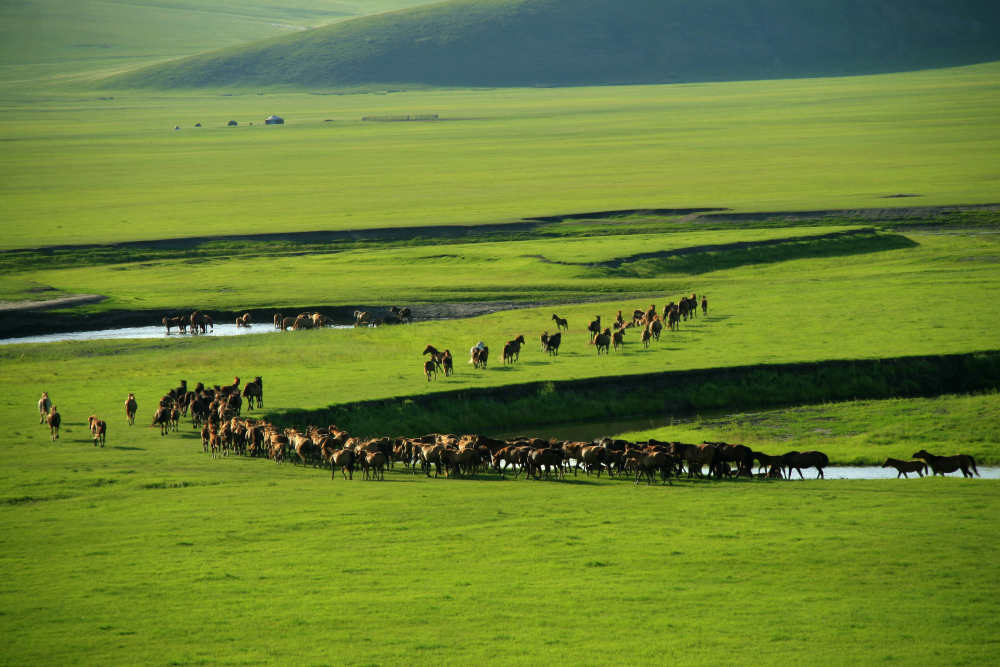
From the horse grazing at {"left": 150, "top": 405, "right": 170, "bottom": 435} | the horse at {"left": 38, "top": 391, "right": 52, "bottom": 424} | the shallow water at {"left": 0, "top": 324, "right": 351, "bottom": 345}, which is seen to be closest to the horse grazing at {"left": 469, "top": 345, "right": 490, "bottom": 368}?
the horse grazing at {"left": 150, "top": 405, "right": 170, "bottom": 435}

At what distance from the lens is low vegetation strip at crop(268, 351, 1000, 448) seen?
110 ft

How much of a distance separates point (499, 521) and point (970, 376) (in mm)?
19716

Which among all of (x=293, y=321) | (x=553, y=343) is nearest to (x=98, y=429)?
(x=553, y=343)

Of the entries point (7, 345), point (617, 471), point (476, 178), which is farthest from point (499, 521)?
point (476, 178)

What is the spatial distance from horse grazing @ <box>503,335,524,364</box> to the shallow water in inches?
434

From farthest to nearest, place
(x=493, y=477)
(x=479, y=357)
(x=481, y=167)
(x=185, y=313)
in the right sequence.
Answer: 1. (x=481, y=167)
2. (x=185, y=313)
3. (x=479, y=357)
4. (x=493, y=477)

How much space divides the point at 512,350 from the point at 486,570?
19.2 m

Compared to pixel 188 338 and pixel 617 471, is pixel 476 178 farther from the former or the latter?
pixel 617 471

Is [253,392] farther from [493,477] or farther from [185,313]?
[185,313]

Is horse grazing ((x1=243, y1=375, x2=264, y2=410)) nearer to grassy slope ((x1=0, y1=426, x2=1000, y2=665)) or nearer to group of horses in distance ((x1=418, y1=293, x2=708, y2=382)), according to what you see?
group of horses in distance ((x1=418, y1=293, x2=708, y2=382))

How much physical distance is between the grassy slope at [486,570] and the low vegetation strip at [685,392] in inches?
303

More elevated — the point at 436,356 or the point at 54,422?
the point at 436,356

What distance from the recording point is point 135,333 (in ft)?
158

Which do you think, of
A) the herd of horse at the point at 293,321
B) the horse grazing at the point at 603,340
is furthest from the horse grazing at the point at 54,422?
the herd of horse at the point at 293,321
